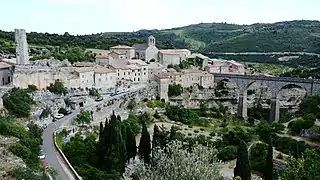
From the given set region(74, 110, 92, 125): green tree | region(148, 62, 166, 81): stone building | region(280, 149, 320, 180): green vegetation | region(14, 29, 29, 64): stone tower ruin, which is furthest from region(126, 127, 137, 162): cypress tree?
region(148, 62, 166, 81): stone building

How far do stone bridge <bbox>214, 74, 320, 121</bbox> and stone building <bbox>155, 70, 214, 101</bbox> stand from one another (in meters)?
2.05

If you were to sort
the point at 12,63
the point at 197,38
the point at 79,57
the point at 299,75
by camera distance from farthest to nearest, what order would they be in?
the point at 197,38
the point at 299,75
the point at 79,57
the point at 12,63

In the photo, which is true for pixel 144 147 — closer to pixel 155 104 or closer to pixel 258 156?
pixel 258 156

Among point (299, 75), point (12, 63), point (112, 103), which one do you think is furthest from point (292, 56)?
point (12, 63)

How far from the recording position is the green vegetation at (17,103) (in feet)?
105

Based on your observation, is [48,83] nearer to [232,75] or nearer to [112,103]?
[112,103]

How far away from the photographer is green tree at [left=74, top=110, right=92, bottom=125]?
35.0 m

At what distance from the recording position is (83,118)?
116 feet

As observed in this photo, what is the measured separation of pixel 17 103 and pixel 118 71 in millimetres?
18899

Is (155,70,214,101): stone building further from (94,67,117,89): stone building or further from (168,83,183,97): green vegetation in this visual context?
(94,67,117,89): stone building

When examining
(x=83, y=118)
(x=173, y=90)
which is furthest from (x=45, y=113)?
(x=173, y=90)

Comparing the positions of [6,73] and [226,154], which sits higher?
[6,73]

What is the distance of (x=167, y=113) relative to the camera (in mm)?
45781

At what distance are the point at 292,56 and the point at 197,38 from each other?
166 feet
